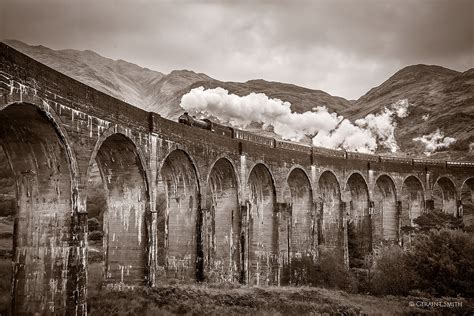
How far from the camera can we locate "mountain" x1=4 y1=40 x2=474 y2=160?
70.1 metres

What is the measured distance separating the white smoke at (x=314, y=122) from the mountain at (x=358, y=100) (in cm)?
275

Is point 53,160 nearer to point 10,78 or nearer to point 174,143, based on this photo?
point 10,78

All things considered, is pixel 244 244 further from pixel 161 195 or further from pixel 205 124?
pixel 161 195

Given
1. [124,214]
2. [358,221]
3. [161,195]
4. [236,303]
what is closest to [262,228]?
[236,303]

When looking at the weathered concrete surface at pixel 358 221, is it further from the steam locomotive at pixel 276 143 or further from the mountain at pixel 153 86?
the mountain at pixel 153 86

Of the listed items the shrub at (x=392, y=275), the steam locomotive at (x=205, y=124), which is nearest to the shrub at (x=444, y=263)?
the shrub at (x=392, y=275)

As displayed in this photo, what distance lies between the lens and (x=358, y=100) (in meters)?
103

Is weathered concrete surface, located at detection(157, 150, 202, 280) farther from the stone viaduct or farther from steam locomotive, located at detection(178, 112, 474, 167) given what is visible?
steam locomotive, located at detection(178, 112, 474, 167)

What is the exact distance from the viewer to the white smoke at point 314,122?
167 ft

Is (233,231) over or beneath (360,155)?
beneath

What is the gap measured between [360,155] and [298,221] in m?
10.4

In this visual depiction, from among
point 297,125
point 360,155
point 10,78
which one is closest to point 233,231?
point 10,78

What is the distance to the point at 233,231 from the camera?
22047mm

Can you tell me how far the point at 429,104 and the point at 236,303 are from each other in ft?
243
